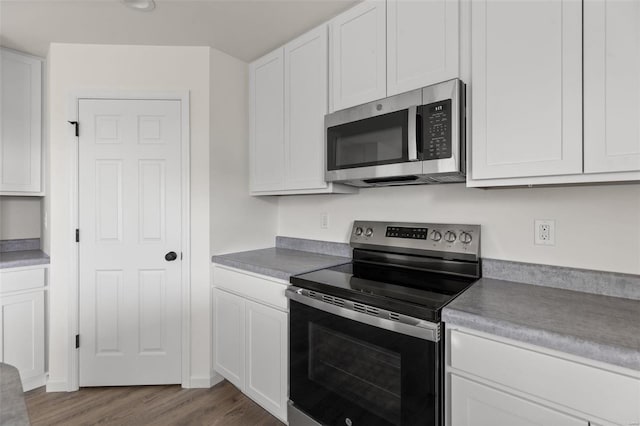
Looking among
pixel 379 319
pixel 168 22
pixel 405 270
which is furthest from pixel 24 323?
pixel 405 270

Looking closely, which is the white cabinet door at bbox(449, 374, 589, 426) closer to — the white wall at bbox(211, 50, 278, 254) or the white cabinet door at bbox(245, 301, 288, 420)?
the white cabinet door at bbox(245, 301, 288, 420)

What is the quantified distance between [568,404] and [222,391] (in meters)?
2.05

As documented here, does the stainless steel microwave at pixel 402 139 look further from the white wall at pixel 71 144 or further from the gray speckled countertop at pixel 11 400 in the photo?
the gray speckled countertop at pixel 11 400

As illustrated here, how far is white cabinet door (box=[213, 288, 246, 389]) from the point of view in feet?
6.90

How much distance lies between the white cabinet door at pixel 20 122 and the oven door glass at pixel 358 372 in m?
2.33

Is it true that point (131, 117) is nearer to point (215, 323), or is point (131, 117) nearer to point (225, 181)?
point (225, 181)

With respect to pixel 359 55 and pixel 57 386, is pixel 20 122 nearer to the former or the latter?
pixel 57 386

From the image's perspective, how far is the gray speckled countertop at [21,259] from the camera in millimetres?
2180

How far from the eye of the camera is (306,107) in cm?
209

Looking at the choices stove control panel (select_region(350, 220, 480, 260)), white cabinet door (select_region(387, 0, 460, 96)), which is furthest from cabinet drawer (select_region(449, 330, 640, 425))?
white cabinet door (select_region(387, 0, 460, 96))

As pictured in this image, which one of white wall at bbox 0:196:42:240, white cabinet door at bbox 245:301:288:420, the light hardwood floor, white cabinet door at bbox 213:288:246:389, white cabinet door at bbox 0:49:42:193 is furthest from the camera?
white wall at bbox 0:196:42:240

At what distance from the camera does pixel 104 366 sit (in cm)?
229

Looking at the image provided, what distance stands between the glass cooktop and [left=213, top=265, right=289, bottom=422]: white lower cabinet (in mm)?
302

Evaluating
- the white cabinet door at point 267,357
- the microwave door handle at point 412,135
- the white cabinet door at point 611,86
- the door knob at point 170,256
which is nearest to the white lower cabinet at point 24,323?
the door knob at point 170,256
